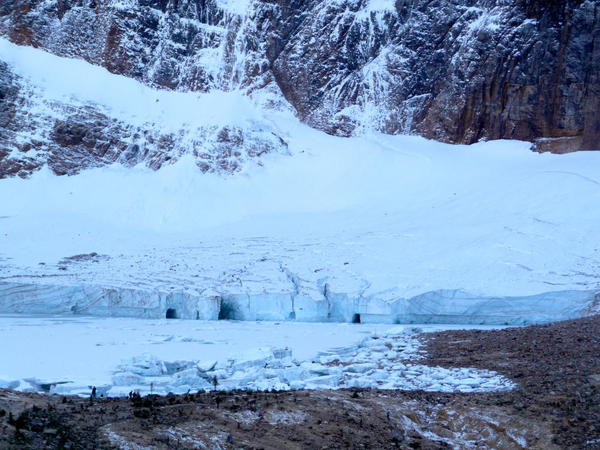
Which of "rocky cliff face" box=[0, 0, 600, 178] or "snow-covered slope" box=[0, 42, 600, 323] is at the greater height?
"rocky cliff face" box=[0, 0, 600, 178]

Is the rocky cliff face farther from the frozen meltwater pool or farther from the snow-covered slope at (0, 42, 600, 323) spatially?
the frozen meltwater pool

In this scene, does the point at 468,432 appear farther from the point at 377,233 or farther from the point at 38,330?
the point at 377,233

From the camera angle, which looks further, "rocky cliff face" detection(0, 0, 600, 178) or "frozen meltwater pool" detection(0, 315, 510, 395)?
"rocky cliff face" detection(0, 0, 600, 178)

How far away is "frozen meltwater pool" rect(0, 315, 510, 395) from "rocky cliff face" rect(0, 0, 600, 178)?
477 inches

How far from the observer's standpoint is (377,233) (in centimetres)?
2127

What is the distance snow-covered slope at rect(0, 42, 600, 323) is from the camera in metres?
17.1

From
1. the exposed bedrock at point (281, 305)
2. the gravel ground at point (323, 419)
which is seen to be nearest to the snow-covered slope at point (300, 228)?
the exposed bedrock at point (281, 305)

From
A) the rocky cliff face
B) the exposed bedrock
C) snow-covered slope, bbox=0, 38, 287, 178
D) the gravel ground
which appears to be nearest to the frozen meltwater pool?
the exposed bedrock

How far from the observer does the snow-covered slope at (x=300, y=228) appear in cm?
1708

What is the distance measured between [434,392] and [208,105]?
22458mm

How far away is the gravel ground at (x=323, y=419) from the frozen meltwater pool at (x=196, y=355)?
3.20ft

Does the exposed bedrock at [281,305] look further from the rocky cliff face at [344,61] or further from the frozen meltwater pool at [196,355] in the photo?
the rocky cliff face at [344,61]

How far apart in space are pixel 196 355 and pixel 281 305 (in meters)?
6.51

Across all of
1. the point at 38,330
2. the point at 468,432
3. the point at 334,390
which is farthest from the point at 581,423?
the point at 38,330
